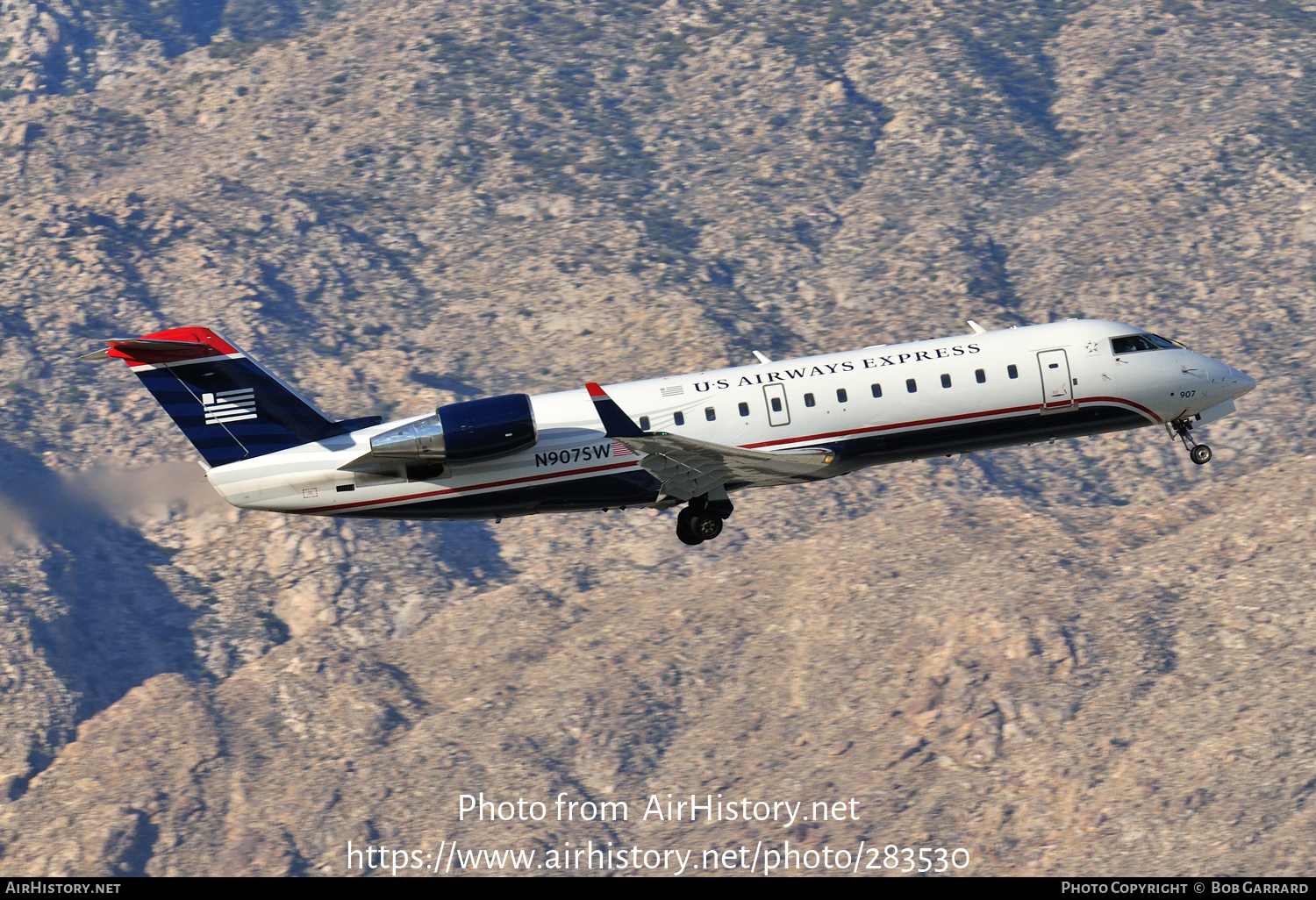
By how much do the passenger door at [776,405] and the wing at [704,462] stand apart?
72cm

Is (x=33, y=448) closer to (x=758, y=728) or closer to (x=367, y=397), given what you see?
(x=367, y=397)

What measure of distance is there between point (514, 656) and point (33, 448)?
3630cm

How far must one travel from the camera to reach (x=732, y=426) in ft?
124

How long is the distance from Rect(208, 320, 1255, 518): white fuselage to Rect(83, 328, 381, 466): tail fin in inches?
18.1

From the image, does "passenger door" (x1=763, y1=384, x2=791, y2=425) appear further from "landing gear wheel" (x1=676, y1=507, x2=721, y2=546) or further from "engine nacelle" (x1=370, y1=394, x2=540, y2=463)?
"engine nacelle" (x1=370, y1=394, x2=540, y2=463)

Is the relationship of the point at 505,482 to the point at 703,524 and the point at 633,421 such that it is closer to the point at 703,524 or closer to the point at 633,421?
the point at 633,421

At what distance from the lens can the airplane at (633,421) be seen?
1491 inches

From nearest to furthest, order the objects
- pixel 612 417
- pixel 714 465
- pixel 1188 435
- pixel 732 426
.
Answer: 1. pixel 612 417
2. pixel 714 465
3. pixel 732 426
4. pixel 1188 435

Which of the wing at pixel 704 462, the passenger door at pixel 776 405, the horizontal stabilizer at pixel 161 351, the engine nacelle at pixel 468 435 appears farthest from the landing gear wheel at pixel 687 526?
the horizontal stabilizer at pixel 161 351

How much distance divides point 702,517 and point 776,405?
10.6ft

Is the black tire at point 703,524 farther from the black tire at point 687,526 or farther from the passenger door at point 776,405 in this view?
the passenger door at point 776,405

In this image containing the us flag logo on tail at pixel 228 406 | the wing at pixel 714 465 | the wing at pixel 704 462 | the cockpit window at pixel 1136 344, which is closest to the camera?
the wing at pixel 704 462

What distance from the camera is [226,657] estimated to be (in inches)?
4112

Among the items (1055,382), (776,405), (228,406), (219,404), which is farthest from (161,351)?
(1055,382)
